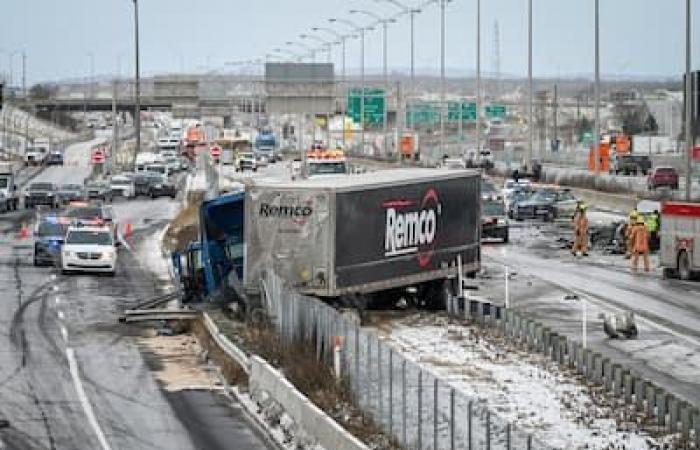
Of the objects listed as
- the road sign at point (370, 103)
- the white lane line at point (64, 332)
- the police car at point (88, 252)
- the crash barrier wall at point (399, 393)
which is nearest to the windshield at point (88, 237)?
the police car at point (88, 252)

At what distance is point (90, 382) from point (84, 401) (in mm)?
2297

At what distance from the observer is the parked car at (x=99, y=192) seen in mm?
90750

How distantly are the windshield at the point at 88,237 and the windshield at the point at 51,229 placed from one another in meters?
3.83

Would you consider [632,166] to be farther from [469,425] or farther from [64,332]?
[469,425]

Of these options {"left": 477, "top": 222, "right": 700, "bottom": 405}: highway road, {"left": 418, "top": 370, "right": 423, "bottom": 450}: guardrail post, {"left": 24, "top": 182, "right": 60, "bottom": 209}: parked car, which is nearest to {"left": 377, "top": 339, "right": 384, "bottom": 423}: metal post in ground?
{"left": 418, "top": 370, "right": 423, "bottom": 450}: guardrail post

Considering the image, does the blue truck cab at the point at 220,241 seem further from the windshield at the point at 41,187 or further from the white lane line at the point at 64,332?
the windshield at the point at 41,187

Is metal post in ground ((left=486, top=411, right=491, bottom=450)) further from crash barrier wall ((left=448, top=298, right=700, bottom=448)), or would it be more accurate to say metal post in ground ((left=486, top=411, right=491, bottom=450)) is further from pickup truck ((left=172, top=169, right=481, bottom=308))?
pickup truck ((left=172, top=169, right=481, bottom=308))

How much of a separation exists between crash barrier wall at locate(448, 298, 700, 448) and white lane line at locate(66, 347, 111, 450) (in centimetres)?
720

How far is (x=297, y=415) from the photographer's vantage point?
912 inches

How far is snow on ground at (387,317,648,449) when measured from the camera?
870 inches

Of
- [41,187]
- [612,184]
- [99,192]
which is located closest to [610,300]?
[612,184]

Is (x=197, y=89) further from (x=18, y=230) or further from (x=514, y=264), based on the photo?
(x=514, y=264)

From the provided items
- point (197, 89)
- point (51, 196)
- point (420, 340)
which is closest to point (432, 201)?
point (420, 340)

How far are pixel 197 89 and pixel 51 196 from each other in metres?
68.5
